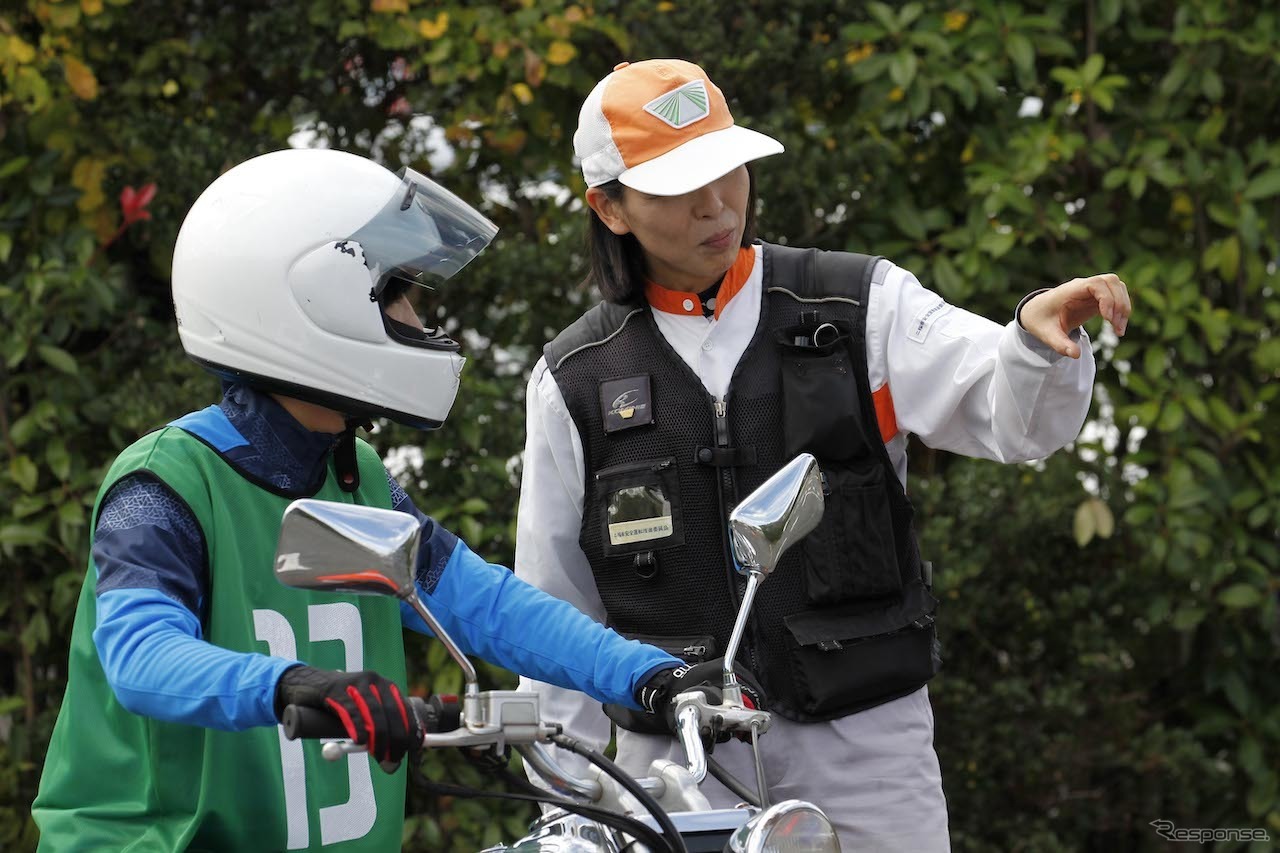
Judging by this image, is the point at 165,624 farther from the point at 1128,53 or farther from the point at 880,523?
the point at 1128,53

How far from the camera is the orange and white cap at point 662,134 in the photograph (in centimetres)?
287

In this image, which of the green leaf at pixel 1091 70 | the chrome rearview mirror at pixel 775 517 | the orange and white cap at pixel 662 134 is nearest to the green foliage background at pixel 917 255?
the green leaf at pixel 1091 70

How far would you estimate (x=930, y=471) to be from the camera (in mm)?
5078

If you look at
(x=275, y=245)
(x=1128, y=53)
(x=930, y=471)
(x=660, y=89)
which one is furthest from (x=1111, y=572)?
(x=275, y=245)

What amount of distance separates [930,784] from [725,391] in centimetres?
77

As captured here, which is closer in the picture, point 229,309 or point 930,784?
point 229,309

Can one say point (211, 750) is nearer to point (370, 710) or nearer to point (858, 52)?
point (370, 710)

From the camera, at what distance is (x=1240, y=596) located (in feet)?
15.5

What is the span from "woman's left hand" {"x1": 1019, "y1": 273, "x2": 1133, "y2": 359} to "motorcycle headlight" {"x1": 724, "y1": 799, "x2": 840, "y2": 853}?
104 centimetres

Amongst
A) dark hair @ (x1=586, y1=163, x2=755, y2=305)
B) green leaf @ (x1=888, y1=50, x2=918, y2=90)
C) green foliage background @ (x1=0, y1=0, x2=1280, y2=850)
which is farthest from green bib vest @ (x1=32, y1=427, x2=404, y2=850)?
green leaf @ (x1=888, y1=50, x2=918, y2=90)

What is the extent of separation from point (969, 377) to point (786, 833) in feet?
4.07

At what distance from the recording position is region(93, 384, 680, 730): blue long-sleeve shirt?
188 centimetres

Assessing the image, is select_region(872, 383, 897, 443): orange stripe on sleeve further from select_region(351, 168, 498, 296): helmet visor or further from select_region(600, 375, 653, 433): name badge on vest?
select_region(351, 168, 498, 296): helmet visor

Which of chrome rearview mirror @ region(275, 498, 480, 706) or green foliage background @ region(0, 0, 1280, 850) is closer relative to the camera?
chrome rearview mirror @ region(275, 498, 480, 706)
